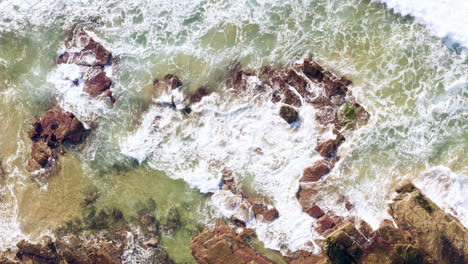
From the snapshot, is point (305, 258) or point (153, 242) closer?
point (305, 258)

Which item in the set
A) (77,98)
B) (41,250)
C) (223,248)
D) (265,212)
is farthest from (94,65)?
(265,212)

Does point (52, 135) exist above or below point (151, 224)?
above

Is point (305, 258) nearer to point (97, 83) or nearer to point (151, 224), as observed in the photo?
point (151, 224)

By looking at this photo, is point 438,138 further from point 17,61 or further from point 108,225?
point 17,61

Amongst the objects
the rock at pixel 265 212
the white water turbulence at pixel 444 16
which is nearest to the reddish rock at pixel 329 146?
the rock at pixel 265 212

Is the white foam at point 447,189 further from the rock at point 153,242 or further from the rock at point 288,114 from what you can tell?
the rock at point 153,242

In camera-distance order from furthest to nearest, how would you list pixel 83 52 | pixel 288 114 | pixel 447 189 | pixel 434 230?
pixel 83 52 < pixel 288 114 < pixel 447 189 < pixel 434 230

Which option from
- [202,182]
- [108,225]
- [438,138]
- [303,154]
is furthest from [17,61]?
[438,138]

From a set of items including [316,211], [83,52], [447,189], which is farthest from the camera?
[83,52]

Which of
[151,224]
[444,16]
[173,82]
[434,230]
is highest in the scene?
[444,16]
